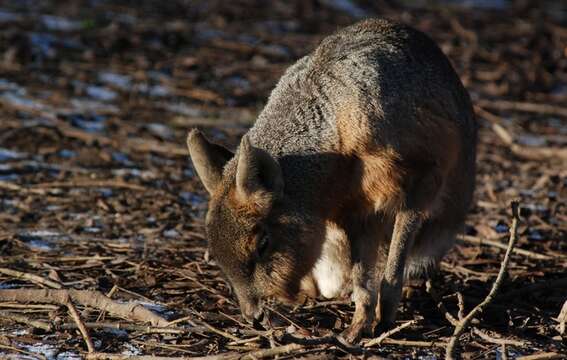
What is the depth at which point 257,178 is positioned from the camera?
376 cm

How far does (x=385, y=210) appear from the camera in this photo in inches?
166

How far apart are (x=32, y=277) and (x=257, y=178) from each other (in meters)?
1.32

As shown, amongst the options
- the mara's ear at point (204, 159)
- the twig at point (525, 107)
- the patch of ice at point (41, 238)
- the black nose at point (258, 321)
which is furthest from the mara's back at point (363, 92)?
the twig at point (525, 107)

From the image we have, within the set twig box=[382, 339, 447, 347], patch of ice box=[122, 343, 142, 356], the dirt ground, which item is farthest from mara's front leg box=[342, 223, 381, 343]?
patch of ice box=[122, 343, 142, 356]

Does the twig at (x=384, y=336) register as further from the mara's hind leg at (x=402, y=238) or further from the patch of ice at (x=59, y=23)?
the patch of ice at (x=59, y=23)

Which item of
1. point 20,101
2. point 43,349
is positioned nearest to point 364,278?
point 43,349

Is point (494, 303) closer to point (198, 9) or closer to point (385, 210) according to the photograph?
point (385, 210)

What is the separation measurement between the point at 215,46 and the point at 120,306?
5.46m

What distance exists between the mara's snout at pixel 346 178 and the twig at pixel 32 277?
34.1 inches

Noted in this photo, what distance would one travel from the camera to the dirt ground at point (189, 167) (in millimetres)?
3891

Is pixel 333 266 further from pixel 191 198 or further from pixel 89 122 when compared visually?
pixel 89 122

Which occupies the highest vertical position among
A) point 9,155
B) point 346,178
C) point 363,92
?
point 363,92

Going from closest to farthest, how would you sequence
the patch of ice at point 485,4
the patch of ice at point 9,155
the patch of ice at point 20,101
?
the patch of ice at point 9,155 → the patch of ice at point 20,101 → the patch of ice at point 485,4

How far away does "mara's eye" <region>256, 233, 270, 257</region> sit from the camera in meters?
3.82
